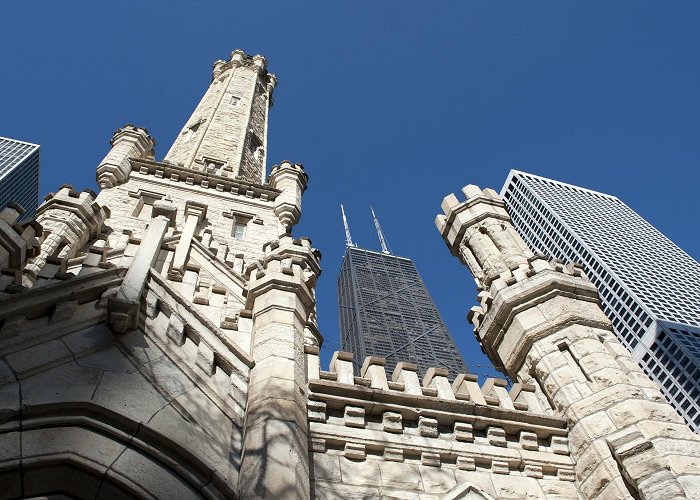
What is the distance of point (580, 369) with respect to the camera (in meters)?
9.20

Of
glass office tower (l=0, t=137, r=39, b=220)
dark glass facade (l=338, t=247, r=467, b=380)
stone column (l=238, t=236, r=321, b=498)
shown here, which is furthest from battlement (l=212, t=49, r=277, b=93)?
glass office tower (l=0, t=137, r=39, b=220)

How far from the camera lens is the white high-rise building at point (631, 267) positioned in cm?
7706

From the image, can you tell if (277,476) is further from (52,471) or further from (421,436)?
(421,436)

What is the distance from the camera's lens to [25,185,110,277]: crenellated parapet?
14.0 metres

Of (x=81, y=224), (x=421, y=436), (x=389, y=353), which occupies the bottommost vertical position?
(x=421, y=436)

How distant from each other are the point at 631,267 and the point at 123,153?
308 feet

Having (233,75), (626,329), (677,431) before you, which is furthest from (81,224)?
(626,329)

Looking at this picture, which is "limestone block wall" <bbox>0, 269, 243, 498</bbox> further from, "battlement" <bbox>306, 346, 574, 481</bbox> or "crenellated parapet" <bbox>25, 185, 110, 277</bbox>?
"crenellated parapet" <bbox>25, 185, 110, 277</bbox>

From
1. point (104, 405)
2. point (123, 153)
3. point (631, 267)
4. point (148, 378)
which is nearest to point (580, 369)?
point (148, 378)

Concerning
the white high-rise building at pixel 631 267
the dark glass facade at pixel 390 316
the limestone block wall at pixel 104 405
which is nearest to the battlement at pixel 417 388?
the limestone block wall at pixel 104 405

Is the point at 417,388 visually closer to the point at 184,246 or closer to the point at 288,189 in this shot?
the point at 184,246

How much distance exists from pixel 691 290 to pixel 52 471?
10916 centimetres

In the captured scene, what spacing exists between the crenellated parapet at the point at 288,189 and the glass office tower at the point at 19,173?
Result: 8785cm

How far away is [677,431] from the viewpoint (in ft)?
26.5
